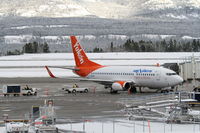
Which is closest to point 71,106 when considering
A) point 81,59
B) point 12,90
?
point 12,90

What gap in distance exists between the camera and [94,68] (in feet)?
265

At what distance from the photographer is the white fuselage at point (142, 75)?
238 feet

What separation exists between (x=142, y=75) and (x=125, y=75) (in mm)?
3354

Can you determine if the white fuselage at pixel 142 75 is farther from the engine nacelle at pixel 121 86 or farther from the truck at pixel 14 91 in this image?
the truck at pixel 14 91

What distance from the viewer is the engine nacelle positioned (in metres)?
74.5

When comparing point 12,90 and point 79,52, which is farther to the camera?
point 79,52

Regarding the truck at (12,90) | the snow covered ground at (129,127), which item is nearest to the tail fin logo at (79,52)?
the truck at (12,90)

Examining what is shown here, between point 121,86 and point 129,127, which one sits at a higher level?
point 121,86

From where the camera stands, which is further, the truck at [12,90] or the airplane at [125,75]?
the truck at [12,90]

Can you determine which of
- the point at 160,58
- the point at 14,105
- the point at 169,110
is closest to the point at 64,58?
the point at 160,58

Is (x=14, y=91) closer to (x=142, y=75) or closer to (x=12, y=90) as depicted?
(x=12, y=90)

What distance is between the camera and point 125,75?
7706cm

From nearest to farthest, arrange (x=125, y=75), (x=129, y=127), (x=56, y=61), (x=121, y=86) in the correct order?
(x=129, y=127) < (x=121, y=86) < (x=125, y=75) < (x=56, y=61)

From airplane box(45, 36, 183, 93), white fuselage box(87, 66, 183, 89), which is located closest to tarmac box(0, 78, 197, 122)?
airplane box(45, 36, 183, 93)
